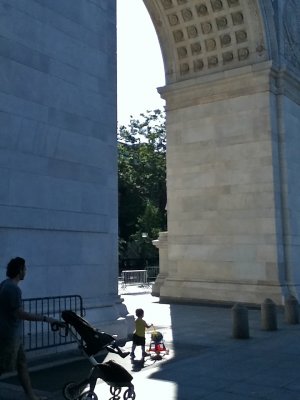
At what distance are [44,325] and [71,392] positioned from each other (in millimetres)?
3386

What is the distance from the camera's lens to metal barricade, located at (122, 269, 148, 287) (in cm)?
3409

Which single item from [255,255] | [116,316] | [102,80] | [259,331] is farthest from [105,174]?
[255,255]

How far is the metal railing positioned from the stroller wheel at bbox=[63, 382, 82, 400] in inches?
96.5

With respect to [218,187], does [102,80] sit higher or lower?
higher

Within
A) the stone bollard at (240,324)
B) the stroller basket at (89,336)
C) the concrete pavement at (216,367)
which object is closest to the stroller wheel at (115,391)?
the concrete pavement at (216,367)

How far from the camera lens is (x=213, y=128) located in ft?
65.5

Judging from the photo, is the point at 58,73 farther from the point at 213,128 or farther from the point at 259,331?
the point at 213,128

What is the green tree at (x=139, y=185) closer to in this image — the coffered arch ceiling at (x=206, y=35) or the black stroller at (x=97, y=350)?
the coffered arch ceiling at (x=206, y=35)

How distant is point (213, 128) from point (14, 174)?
467 inches

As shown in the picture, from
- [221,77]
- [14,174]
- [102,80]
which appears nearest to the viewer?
[14,174]

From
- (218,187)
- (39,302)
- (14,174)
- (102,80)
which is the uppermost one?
(102,80)

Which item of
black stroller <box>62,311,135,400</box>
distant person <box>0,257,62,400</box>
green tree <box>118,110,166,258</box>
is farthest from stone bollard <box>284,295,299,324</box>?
green tree <box>118,110,166,258</box>

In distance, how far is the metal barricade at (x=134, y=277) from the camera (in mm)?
34094

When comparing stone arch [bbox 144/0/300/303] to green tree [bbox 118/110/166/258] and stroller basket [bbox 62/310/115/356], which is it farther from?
green tree [bbox 118/110/166/258]
